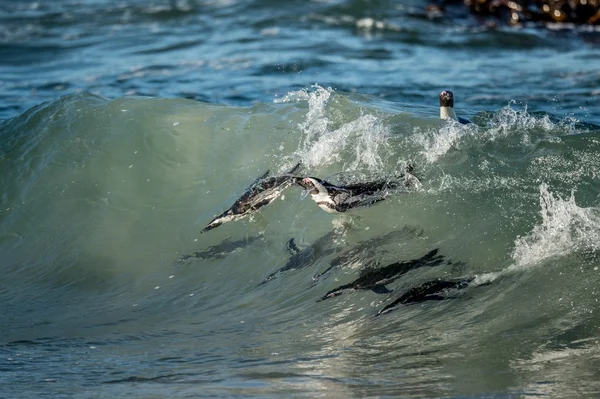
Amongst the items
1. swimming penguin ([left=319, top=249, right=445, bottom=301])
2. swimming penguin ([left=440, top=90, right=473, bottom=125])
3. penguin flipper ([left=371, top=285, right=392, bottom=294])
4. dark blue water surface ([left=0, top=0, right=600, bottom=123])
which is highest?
swimming penguin ([left=440, top=90, right=473, bottom=125])

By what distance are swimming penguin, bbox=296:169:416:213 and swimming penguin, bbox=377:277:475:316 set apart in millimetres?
809

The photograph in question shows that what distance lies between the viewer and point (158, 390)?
15.9 ft

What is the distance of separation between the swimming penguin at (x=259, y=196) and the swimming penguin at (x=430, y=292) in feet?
3.95

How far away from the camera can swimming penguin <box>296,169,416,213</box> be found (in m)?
6.45

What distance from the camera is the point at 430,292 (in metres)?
5.88

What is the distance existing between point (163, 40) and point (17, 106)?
5.08 metres

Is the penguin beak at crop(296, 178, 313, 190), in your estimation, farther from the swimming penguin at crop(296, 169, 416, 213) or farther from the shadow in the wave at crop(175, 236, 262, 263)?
the shadow in the wave at crop(175, 236, 262, 263)

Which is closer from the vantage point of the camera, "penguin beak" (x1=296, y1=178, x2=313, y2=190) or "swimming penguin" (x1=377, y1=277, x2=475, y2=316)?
"swimming penguin" (x1=377, y1=277, x2=475, y2=316)

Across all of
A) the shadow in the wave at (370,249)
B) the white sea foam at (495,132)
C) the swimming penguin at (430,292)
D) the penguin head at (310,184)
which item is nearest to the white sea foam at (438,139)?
the white sea foam at (495,132)

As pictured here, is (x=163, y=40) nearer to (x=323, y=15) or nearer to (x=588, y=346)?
(x=323, y=15)

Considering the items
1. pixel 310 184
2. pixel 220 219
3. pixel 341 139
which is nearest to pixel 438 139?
pixel 341 139

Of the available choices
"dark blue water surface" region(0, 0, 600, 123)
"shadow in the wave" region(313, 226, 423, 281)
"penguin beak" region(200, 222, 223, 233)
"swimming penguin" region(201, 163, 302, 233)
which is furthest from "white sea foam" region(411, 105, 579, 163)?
"dark blue water surface" region(0, 0, 600, 123)

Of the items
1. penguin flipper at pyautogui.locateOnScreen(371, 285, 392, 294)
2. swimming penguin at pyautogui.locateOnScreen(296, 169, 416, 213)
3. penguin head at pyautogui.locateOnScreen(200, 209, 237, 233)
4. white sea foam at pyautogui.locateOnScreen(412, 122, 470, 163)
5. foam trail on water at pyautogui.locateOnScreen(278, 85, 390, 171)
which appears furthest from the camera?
foam trail on water at pyautogui.locateOnScreen(278, 85, 390, 171)

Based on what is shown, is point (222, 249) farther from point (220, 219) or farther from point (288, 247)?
point (288, 247)
